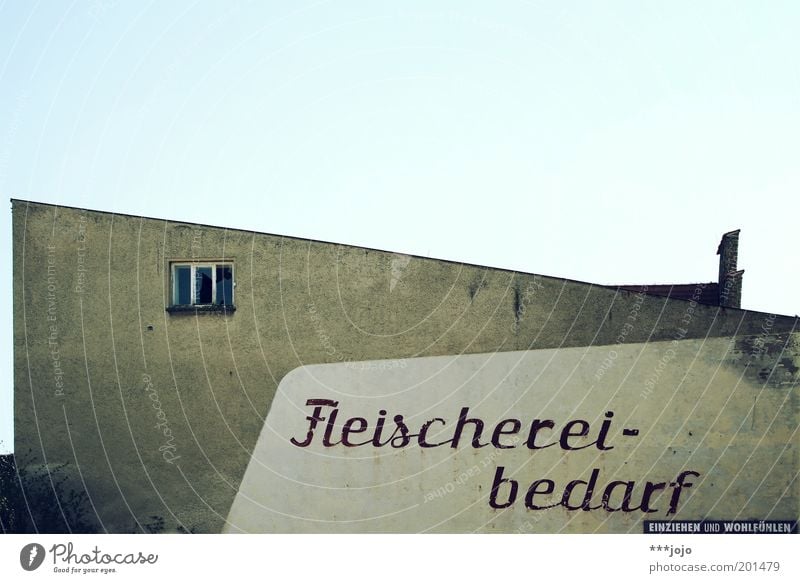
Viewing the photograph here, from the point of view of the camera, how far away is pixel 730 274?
781 inches

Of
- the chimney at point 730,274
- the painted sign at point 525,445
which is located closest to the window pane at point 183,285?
the painted sign at point 525,445

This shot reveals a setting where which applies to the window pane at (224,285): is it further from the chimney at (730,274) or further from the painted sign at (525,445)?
the chimney at (730,274)

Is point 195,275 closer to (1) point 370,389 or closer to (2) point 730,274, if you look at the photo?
(1) point 370,389

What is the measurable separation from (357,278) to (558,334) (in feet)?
12.0

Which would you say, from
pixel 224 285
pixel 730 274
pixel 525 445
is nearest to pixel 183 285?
pixel 224 285

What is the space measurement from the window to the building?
3cm

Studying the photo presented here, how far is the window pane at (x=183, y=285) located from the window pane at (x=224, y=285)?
1.80 feet

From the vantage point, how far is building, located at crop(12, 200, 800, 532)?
1747cm

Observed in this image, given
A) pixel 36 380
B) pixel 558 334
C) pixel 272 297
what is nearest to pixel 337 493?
pixel 272 297

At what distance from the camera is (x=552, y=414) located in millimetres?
17797

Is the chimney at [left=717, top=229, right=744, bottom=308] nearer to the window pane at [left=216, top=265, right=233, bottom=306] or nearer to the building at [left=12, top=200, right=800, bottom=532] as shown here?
the building at [left=12, top=200, right=800, bottom=532]

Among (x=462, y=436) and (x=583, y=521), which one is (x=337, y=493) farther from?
(x=583, y=521)

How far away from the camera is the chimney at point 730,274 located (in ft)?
64.9
